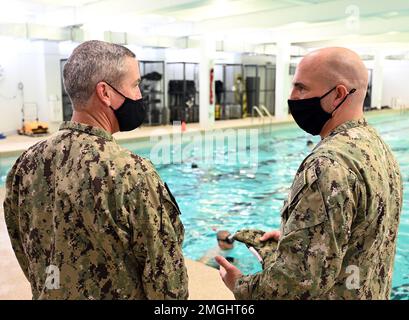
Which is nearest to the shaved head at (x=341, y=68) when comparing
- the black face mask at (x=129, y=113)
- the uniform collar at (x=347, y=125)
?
the uniform collar at (x=347, y=125)

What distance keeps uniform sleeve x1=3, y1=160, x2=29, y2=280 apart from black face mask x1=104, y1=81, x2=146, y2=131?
15.9 inches

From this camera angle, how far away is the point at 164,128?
1427 centimetres

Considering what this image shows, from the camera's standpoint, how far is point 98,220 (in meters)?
1.36

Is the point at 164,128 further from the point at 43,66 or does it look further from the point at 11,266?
the point at 11,266

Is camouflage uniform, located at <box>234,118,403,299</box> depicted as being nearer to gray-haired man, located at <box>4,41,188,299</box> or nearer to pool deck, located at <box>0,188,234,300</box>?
gray-haired man, located at <box>4,41,188,299</box>

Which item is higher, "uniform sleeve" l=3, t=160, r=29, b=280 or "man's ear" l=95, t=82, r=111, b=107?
"man's ear" l=95, t=82, r=111, b=107

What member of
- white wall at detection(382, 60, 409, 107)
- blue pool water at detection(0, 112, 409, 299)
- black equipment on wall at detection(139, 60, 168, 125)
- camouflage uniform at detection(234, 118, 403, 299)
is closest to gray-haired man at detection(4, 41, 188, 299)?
camouflage uniform at detection(234, 118, 403, 299)

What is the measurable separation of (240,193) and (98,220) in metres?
6.34

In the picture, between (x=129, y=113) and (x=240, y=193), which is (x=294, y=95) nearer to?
(x=129, y=113)

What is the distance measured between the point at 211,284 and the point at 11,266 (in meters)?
1.66

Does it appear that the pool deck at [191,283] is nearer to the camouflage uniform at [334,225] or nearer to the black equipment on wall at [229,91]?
the camouflage uniform at [334,225]

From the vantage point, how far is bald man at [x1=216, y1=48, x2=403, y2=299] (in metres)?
1.36

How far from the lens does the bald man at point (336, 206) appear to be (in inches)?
53.4

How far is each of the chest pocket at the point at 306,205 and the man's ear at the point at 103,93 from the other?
2.25 ft
